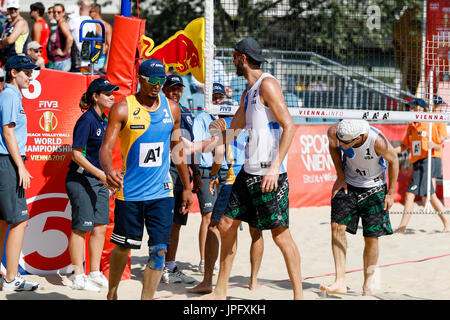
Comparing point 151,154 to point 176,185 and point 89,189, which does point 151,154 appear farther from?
point 176,185

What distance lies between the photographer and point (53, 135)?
648 centimetres

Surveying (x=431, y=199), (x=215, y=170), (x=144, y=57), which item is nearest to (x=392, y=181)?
(x=215, y=170)

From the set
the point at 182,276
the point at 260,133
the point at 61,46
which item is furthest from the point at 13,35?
the point at 260,133

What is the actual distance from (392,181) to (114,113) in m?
2.64

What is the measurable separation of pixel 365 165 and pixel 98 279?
2649 mm

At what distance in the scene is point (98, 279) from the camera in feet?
20.0

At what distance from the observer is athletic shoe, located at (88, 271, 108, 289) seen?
20.0ft

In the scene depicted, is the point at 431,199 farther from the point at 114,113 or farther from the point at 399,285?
the point at 114,113

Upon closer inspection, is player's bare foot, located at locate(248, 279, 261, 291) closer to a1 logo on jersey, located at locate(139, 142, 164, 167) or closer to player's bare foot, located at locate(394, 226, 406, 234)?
a1 logo on jersey, located at locate(139, 142, 164, 167)

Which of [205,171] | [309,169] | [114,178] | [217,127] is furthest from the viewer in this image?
[309,169]

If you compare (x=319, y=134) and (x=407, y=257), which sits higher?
(x=319, y=134)

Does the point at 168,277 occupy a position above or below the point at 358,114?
below

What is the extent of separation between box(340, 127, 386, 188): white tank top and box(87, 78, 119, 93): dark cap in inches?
85.7

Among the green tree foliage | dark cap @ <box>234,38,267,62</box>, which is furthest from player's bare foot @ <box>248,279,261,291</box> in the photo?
the green tree foliage
